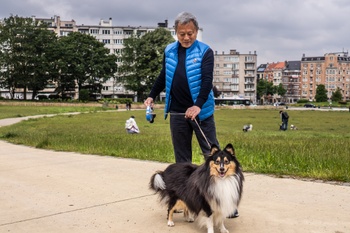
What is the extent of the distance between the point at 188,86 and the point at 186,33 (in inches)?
25.9

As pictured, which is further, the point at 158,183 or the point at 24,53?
the point at 24,53

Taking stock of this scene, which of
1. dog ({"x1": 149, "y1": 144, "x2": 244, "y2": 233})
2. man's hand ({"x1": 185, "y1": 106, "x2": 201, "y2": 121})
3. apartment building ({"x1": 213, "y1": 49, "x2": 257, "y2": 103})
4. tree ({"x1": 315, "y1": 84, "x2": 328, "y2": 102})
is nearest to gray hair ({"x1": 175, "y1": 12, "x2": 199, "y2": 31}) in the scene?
man's hand ({"x1": 185, "y1": 106, "x2": 201, "y2": 121})

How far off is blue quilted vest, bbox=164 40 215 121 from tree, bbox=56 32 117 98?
8602cm

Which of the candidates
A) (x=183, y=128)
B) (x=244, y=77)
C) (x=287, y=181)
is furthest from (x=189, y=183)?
(x=244, y=77)

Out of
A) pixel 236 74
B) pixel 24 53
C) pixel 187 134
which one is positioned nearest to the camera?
pixel 187 134

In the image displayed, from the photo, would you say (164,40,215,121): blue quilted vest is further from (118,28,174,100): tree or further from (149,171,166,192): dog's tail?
(118,28,174,100): tree

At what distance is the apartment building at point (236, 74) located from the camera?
581ft

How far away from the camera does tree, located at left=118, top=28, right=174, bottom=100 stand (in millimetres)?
91750

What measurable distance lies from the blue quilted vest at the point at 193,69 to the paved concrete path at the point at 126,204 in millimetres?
1354

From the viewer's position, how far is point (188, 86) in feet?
18.5

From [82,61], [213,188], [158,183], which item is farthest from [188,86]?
[82,61]

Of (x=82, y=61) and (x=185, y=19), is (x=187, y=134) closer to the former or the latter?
(x=185, y=19)

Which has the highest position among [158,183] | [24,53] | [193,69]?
[24,53]

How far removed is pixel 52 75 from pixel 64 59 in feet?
13.5
